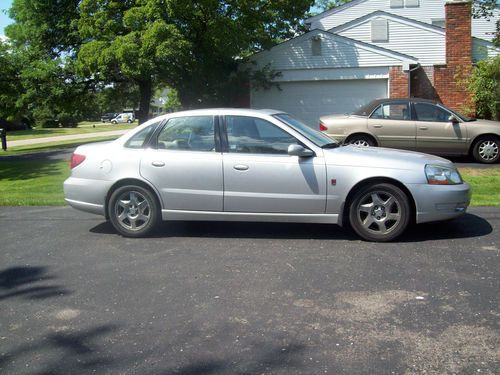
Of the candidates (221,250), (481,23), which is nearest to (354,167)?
(221,250)

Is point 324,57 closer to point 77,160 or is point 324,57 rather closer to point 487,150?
point 487,150

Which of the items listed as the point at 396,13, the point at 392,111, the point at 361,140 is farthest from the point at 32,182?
the point at 396,13

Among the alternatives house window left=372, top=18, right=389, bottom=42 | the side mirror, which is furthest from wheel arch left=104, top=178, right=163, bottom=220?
house window left=372, top=18, right=389, bottom=42

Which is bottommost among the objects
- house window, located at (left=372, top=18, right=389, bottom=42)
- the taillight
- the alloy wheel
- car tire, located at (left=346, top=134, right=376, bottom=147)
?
the alloy wheel

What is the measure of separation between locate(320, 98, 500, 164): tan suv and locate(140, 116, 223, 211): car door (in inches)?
272

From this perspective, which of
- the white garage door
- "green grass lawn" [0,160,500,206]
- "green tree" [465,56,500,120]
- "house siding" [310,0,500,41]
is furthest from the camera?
"house siding" [310,0,500,41]

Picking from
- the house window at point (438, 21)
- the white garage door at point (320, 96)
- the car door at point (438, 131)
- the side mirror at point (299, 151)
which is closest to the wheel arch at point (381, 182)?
the side mirror at point (299, 151)

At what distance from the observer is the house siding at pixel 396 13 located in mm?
25547

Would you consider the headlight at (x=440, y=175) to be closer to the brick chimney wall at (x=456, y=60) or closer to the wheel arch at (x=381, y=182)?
the wheel arch at (x=381, y=182)

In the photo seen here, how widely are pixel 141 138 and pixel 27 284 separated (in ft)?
7.84

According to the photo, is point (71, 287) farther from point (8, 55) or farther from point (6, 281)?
point (8, 55)

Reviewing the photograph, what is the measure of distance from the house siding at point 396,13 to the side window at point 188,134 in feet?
69.3

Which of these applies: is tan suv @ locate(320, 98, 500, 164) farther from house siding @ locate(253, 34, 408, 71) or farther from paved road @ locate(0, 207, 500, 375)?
paved road @ locate(0, 207, 500, 375)

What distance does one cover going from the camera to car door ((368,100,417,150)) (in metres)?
13.3
